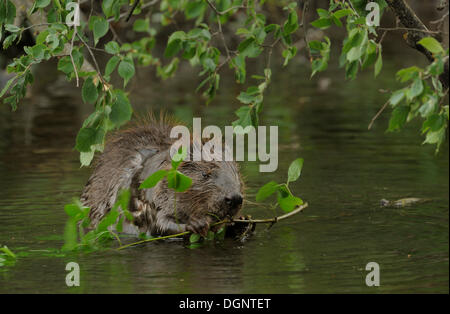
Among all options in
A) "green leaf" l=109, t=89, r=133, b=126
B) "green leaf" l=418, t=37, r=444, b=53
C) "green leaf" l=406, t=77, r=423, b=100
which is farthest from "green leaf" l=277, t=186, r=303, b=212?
"green leaf" l=418, t=37, r=444, b=53

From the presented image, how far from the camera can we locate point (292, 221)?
7375 millimetres

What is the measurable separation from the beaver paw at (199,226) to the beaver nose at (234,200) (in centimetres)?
24

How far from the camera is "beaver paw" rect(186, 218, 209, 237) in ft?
21.6

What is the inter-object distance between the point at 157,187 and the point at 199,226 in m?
0.48

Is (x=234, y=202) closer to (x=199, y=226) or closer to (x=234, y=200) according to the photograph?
(x=234, y=200)

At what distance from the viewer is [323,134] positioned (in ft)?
40.3

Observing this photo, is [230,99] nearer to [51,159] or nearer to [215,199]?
[51,159]

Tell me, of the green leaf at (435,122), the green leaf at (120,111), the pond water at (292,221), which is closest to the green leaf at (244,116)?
the pond water at (292,221)

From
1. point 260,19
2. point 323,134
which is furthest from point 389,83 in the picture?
point 260,19

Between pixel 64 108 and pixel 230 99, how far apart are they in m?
2.92

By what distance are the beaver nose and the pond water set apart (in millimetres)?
314

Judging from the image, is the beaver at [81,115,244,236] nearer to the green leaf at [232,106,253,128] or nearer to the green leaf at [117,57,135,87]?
the green leaf at [232,106,253,128]

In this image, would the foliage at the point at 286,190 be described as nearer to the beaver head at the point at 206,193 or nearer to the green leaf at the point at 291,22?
the beaver head at the point at 206,193

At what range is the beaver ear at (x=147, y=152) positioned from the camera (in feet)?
23.7
